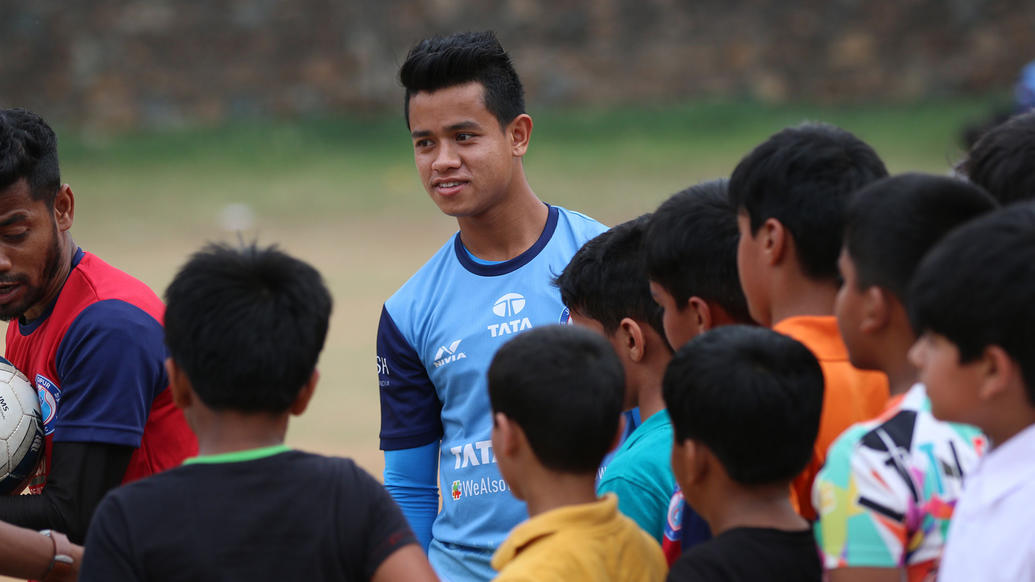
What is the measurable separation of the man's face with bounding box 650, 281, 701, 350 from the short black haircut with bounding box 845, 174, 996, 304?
0.55 metres

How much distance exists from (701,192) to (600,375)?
67 cm

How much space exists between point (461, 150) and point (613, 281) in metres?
0.67

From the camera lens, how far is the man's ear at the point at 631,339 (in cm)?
274

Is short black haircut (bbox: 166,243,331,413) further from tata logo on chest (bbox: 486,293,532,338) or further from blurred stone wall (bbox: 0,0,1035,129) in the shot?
blurred stone wall (bbox: 0,0,1035,129)

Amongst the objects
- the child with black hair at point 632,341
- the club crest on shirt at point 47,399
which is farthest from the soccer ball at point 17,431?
the child with black hair at point 632,341

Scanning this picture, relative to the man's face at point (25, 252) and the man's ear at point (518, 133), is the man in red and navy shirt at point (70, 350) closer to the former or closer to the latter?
the man's face at point (25, 252)

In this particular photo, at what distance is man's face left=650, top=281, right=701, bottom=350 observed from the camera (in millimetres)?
2529

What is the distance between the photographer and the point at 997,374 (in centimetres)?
171

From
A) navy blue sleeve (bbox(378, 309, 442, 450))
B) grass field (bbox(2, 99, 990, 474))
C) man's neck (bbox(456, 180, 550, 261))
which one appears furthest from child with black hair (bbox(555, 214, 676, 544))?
grass field (bbox(2, 99, 990, 474))

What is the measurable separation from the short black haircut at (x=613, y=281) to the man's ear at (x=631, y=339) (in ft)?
0.10

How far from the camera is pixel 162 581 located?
1.92 m

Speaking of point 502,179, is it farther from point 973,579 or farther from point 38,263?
point 973,579

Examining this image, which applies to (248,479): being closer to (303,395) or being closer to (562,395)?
(303,395)

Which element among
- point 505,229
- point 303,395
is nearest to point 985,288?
point 303,395
